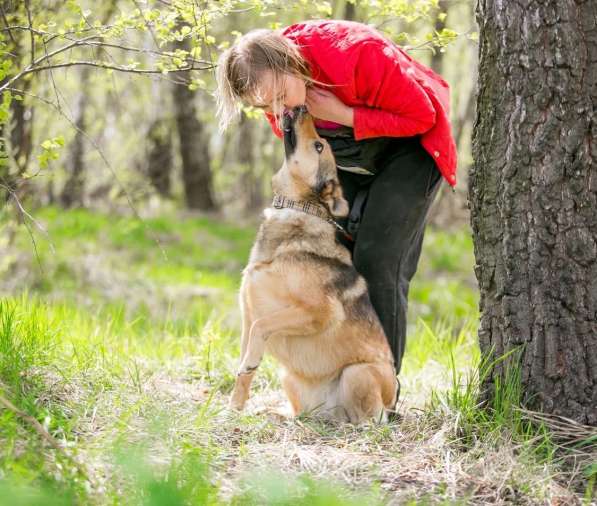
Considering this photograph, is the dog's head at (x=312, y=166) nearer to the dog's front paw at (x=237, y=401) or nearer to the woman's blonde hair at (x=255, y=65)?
the woman's blonde hair at (x=255, y=65)

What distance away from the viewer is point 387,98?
11.1 feet

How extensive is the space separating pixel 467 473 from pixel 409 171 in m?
1.56

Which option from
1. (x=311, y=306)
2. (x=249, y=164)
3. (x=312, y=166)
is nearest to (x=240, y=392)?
(x=311, y=306)

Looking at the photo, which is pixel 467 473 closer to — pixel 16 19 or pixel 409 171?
pixel 409 171

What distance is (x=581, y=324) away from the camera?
9.64 ft

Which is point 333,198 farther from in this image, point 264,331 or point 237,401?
point 237,401

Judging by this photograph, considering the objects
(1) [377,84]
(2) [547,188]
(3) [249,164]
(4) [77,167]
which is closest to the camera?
(2) [547,188]

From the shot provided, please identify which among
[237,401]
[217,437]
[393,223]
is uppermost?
[393,223]

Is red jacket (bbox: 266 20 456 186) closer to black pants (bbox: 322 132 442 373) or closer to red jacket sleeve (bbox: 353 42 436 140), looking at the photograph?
red jacket sleeve (bbox: 353 42 436 140)

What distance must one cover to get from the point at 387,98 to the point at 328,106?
311 millimetres

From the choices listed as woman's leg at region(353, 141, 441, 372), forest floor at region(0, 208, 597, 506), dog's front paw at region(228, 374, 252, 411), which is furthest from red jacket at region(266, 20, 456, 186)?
dog's front paw at region(228, 374, 252, 411)

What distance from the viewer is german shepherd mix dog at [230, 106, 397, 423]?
3629 millimetres

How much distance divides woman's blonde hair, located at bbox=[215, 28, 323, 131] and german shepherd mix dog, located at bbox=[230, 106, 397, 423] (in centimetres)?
27

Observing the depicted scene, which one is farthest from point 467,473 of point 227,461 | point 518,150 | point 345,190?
point 345,190
